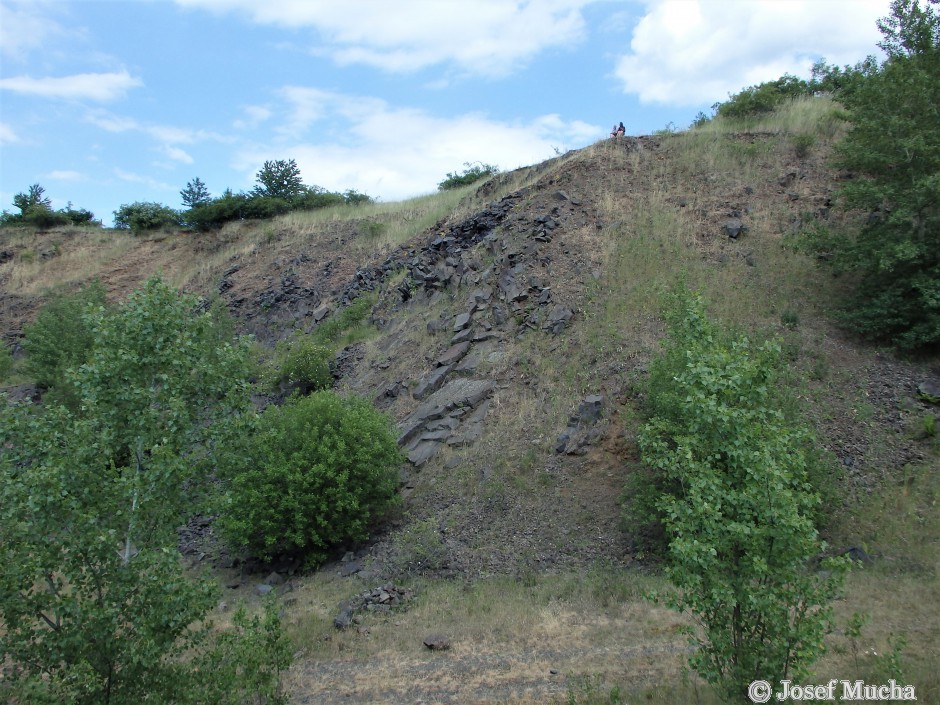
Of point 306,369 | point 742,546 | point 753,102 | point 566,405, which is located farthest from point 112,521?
point 753,102

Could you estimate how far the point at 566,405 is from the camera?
15008 millimetres

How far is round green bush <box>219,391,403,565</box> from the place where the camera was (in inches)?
503

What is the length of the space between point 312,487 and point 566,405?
19.4 ft

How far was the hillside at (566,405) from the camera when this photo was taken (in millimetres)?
9258

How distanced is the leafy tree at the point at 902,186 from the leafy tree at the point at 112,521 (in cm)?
1412

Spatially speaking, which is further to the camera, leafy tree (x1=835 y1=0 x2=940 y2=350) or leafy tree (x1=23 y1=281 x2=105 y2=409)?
leafy tree (x1=23 y1=281 x2=105 y2=409)

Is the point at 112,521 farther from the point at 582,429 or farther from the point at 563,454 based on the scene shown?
the point at 582,429

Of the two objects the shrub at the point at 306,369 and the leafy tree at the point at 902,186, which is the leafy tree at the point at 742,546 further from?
the shrub at the point at 306,369

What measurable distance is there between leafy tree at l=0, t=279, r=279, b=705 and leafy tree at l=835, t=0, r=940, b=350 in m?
14.1

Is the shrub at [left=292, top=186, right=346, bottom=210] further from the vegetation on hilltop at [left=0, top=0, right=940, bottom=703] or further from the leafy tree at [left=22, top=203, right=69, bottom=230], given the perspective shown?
the leafy tree at [left=22, top=203, right=69, bottom=230]

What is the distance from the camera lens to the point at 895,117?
46.9 feet

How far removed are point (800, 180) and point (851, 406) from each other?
9.69m

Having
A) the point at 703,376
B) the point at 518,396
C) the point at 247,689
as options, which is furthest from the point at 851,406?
the point at 247,689

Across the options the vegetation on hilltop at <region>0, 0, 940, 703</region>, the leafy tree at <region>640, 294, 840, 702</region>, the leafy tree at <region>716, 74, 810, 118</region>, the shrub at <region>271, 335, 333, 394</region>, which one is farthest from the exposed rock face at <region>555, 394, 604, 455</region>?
the leafy tree at <region>716, 74, 810, 118</region>
